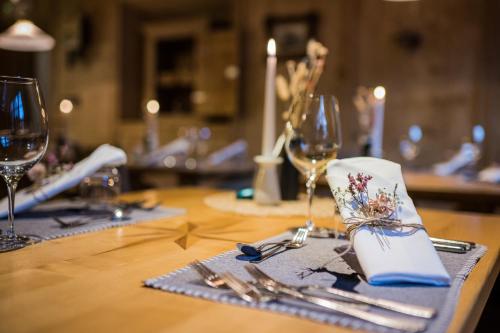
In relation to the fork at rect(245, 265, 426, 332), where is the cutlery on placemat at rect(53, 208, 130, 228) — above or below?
below

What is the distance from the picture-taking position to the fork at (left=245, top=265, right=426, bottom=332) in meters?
0.43

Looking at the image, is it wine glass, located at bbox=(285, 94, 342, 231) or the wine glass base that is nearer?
the wine glass base

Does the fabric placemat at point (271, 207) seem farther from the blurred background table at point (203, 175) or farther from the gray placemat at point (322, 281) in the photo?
the blurred background table at point (203, 175)

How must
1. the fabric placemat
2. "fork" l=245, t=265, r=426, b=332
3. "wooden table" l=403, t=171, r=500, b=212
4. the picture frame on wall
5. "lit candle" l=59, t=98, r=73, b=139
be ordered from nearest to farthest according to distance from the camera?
"fork" l=245, t=265, r=426, b=332 < the fabric placemat < "wooden table" l=403, t=171, r=500, b=212 < "lit candle" l=59, t=98, r=73, b=139 < the picture frame on wall

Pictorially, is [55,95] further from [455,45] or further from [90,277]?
[90,277]

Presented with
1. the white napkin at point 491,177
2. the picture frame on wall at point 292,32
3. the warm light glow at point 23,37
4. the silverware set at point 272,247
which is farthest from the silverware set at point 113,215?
the picture frame on wall at point 292,32

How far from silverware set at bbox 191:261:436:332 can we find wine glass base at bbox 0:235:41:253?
1.01 feet

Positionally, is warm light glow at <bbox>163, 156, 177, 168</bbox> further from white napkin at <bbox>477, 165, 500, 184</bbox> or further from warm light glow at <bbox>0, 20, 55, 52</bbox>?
white napkin at <bbox>477, 165, 500, 184</bbox>

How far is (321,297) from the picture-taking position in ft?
1.66

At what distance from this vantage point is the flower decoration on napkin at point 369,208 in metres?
0.66

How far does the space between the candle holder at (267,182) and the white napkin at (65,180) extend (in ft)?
1.16

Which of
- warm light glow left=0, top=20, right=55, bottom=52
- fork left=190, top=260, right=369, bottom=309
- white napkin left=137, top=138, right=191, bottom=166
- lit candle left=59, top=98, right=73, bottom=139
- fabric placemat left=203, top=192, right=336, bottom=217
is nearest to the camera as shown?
fork left=190, top=260, right=369, bottom=309

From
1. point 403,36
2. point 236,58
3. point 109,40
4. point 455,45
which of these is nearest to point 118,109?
point 109,40

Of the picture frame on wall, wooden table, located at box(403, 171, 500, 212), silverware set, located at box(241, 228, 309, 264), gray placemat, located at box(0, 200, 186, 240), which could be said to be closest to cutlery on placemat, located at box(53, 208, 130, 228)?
gray placemat, located at box(0, 200, 186, 240)
